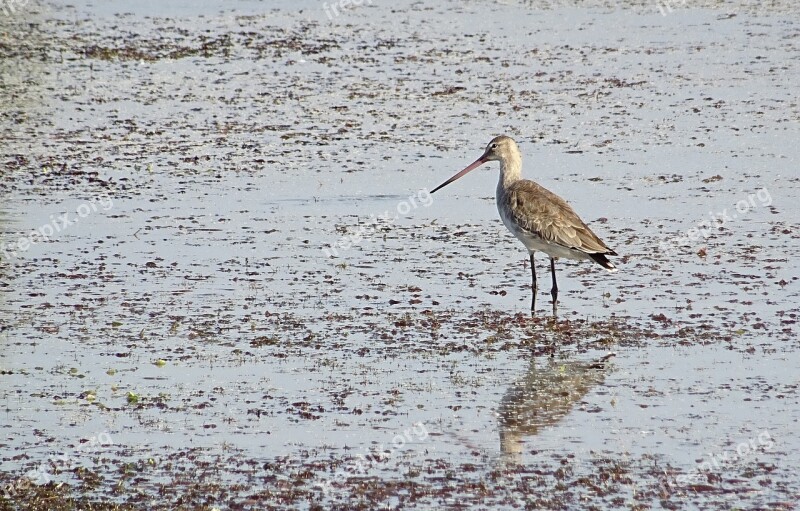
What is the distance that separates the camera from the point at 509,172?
13.9m

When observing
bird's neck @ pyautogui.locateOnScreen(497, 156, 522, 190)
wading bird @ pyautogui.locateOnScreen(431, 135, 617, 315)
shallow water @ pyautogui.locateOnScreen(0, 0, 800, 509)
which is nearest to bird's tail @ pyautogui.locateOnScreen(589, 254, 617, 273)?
wading bird @ pyautogui.locateOnScreen(431, 135, 617, 315)

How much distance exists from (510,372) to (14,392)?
12.2 ft

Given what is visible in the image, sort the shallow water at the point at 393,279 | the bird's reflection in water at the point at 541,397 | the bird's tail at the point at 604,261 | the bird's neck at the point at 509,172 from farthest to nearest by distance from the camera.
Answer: the bird's neck at the point at 509,172 → the bird's tail at the point at 604,261 → the bird's reflection in water at the point at 541,397 → the shallow water at the point at 393,279

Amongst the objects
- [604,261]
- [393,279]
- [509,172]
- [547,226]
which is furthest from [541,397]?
[509,172]

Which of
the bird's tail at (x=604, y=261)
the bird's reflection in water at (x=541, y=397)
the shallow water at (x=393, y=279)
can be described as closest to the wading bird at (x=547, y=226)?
the bird's tail at (x=604, y=261)

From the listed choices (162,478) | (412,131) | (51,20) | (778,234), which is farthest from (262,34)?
(162,478)

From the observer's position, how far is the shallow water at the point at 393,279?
8.65 metres

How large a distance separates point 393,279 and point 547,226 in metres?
1.66

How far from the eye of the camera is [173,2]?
35531mm

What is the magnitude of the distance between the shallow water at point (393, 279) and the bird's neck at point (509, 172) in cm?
92

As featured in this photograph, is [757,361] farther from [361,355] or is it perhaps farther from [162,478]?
[162,478]

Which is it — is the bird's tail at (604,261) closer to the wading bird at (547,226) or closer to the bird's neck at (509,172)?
the wading bird at (547,226)

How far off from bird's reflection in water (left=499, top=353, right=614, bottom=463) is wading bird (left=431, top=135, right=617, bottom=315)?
190cm

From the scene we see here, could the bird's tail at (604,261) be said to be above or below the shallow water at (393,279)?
above
